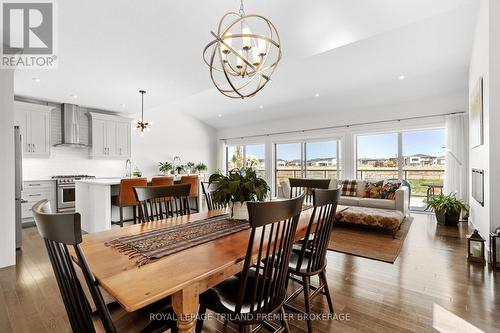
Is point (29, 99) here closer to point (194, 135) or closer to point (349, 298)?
point (194, 135)

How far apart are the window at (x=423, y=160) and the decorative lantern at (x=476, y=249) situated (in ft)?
11.1

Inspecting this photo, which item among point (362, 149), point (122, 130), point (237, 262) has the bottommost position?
point (237, 262)

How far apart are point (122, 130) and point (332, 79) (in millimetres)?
5340

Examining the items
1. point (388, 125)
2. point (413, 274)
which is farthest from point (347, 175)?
point (413, 274)

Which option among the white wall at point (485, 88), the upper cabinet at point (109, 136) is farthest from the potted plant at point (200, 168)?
the white wall at point (485, 88)

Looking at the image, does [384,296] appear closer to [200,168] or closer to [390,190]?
[390,190]

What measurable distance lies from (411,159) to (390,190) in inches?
57.8

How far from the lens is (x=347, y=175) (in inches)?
258

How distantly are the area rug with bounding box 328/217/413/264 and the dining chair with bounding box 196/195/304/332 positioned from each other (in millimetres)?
2181

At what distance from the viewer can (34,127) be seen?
5.05 m

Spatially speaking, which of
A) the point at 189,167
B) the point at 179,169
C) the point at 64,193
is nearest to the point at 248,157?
the point at 189,167

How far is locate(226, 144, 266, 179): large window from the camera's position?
8.46 metres

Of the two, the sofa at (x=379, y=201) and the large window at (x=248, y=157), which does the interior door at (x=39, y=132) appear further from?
the sofa at (x=379, y=201)

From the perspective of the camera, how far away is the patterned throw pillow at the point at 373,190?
5.19 meters
